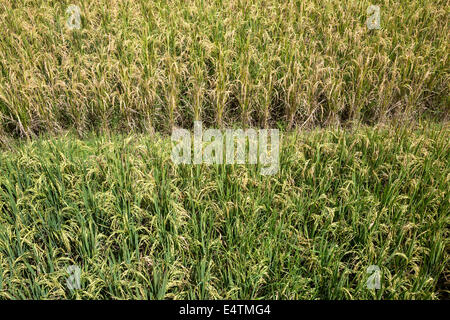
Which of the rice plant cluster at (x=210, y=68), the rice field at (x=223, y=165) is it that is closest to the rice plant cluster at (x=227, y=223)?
the rice field at (x=223, y=165)

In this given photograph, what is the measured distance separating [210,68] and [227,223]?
6.40ft

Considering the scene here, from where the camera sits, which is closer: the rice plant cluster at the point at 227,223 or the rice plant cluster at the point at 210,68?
the rice plant cluster at the point at 227,223

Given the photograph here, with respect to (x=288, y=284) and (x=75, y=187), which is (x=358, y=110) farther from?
(x=75, y=187)

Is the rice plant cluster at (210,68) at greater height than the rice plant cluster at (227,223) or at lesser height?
greater

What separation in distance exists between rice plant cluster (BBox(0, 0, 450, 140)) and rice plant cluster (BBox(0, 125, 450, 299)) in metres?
0.67

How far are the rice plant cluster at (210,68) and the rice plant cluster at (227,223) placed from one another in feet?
2.18

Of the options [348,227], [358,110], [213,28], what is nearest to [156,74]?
[213,28]

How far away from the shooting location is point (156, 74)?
3635mm

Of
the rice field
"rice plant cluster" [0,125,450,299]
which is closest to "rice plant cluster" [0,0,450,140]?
the rice field

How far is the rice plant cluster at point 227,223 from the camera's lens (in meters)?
2.26

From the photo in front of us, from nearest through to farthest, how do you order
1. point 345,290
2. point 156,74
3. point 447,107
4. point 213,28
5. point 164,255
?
point 345,290, point 164,255, point 156,74, point 447,107, point 213,28

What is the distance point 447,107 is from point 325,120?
1268mm

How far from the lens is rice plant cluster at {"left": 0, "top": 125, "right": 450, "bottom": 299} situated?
2260 mm

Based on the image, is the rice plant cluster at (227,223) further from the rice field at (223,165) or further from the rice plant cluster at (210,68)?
the rice plant cluster at (210,68)
